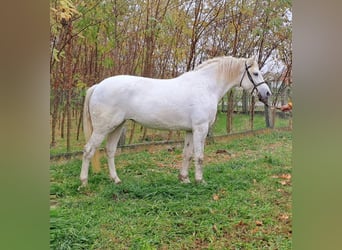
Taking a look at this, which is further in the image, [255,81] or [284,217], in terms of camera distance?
[255,81]

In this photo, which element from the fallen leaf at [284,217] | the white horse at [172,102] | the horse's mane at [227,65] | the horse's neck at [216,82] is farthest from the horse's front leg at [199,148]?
the fallen leaf at [284,217]

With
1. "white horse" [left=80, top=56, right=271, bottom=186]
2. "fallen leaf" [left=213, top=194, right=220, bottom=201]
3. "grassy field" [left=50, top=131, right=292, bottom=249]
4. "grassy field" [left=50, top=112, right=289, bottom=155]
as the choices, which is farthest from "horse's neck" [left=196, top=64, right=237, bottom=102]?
"fallen leaf" [left=213, top=194, right=220, bottom=201]

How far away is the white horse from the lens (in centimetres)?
169

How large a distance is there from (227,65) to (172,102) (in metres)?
0.34

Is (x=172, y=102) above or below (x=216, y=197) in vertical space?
above

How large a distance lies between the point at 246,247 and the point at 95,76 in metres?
1.09

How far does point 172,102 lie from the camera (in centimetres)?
172

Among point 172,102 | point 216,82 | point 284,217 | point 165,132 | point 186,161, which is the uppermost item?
point 216,82

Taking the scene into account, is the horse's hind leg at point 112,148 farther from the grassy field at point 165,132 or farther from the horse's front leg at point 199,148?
the horse's front leg at point 199,148

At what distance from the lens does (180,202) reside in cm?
165

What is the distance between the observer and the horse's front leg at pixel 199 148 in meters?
1.68

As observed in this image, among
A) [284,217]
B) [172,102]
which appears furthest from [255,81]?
[284,217]

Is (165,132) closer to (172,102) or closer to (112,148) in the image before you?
(172,102)
